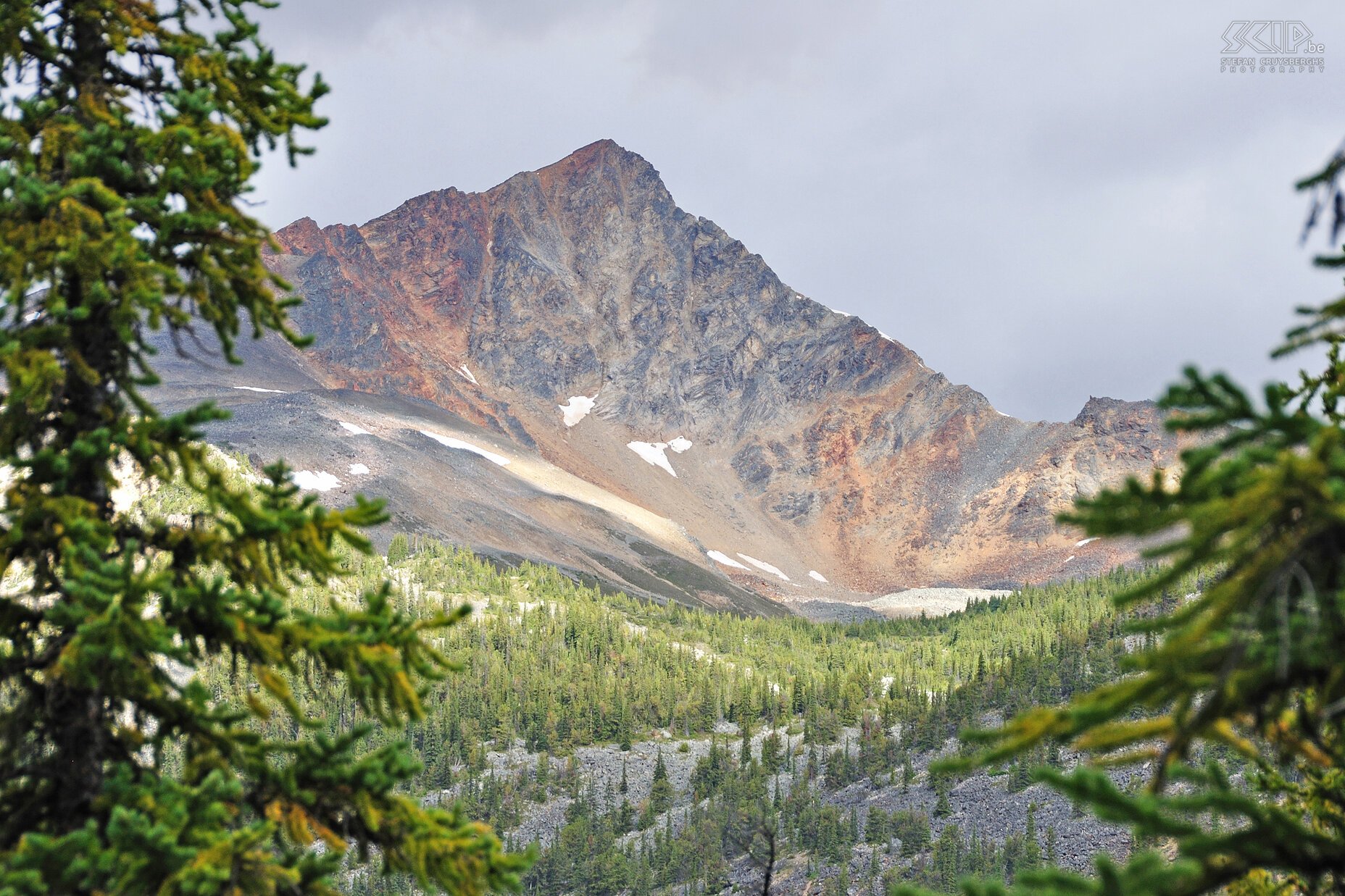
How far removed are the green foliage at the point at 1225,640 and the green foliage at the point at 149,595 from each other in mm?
4414

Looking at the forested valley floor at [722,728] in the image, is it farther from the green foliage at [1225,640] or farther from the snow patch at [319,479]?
the green foliage at [1225,640]

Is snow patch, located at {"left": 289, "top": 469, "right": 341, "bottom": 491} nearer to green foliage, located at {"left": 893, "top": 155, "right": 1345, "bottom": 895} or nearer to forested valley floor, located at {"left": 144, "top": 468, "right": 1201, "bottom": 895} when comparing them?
forested valley floor, located at {"left": 144, "top": 468, "right": 1201, "bottom": 895}

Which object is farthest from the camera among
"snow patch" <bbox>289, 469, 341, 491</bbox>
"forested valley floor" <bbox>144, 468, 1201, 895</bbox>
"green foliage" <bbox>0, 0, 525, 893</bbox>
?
"snow patch" <bbox>289, 469, 341, 491</bbox>

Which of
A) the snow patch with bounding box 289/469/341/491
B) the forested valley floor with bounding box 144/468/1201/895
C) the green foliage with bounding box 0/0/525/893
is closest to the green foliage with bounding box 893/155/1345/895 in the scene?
the green foliage with bounding box 0/0/525/893

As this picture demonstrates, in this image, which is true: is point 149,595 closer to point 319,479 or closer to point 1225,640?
point 1225,640

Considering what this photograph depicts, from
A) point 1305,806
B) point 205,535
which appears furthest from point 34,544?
point 1305,806

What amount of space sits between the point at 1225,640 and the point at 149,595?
6.76 meters

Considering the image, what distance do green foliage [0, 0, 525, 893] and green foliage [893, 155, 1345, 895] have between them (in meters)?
4.41

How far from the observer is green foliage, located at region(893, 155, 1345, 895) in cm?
440

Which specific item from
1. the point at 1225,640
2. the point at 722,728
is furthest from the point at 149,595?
the point at 722,728

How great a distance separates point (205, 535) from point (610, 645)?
14665 cm

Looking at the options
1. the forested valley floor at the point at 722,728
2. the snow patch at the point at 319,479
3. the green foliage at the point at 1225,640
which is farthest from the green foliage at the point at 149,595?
the snow patch at the point at 319,479

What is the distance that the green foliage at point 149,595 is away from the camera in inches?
258

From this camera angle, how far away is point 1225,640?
4.64 meters
